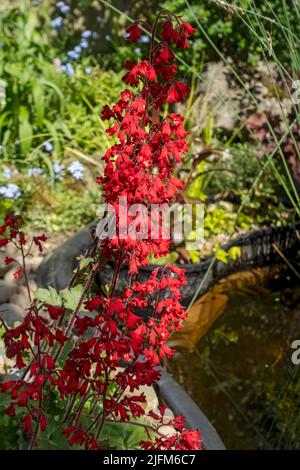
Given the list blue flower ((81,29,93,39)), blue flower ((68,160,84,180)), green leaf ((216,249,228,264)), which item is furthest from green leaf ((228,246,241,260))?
blue flower ((81,29,93,39))

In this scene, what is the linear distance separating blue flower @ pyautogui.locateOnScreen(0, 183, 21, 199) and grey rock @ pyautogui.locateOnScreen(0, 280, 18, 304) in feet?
2.21

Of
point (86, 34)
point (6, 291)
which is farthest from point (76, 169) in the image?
point (86, 34)

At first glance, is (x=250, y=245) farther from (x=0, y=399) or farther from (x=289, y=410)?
(x=0, y=399)

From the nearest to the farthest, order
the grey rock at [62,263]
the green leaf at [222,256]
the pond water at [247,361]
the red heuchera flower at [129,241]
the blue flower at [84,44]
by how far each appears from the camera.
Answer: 1. the red heuchera flower at [129,241]
2. the pond water at [247,361]
3. the grey rock at [62,263]
4. the green leaf at [222,256]
5. the blue flower at [84,44]

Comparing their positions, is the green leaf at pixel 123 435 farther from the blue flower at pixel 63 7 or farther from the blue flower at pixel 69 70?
the blue flower at pixel 63 7

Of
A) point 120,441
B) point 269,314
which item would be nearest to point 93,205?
point 269,314

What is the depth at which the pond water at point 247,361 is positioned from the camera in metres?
2.84

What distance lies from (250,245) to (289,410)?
1239 mm

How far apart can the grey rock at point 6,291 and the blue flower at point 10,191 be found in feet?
2.21

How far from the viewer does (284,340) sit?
3.46m

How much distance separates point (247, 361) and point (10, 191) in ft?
5.46

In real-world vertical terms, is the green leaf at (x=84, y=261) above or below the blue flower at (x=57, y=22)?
below

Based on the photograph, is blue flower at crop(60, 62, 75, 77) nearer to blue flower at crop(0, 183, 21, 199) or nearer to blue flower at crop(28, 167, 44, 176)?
blue flower at crop(28, 167, 44, 176)

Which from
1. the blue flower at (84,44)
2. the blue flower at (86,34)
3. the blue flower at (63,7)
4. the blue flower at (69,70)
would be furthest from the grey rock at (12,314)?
the blue flower at (63,7)
